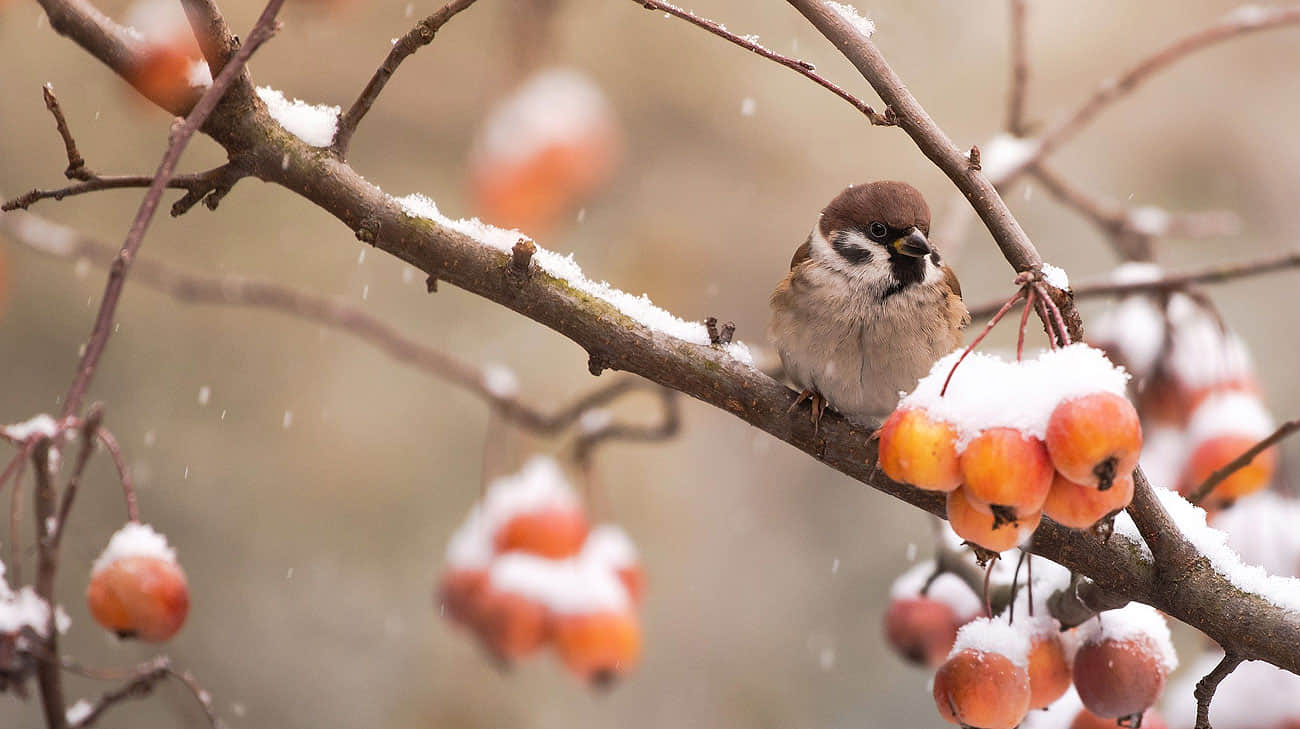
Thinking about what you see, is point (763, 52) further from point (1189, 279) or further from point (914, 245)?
point (1189, 279)

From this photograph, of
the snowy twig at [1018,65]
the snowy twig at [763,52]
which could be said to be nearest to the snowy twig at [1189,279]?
the snowy twig at [1018,65]

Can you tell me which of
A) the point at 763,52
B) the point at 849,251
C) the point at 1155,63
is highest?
the point at 1155,63

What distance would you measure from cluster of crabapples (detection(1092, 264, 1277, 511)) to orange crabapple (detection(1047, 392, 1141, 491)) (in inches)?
43.3

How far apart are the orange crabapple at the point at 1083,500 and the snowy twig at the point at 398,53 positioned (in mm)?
833

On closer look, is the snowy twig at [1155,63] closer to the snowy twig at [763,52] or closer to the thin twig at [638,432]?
the thin twig at [638,432]

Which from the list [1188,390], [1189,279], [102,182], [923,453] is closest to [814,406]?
[923,453]

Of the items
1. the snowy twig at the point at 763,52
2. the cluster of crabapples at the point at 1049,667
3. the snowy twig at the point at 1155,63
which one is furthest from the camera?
the snowy twig at the point at 1155,63

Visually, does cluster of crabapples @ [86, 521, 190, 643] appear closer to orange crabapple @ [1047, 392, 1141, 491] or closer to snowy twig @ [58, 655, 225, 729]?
snowy twig @ [58, 655, 225, 729]

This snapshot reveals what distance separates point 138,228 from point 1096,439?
36.1 inches

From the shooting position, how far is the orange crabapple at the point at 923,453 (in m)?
1.12

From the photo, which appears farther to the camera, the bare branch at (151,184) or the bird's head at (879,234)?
the bird's head at (879,234)

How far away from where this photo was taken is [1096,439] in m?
1.04

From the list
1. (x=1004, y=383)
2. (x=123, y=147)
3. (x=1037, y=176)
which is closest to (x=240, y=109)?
(x=1004, y=383)

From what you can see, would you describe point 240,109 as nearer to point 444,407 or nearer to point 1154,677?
point 1154,677
